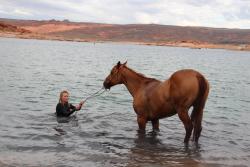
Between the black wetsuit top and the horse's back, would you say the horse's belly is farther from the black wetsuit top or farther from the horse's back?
the black wetsuit top

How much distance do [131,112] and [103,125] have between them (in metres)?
3.43

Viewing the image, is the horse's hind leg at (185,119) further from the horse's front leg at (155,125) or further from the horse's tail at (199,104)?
the horse's front leg at (155,125)

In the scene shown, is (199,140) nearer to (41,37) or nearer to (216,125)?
(216,125)

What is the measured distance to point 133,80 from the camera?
557 inches

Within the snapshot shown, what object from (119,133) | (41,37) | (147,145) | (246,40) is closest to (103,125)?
(119,133)

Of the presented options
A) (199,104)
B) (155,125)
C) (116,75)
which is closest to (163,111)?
(199,104)

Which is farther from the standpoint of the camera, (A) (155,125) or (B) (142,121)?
(A) (155,125)

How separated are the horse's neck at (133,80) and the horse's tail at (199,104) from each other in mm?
2216

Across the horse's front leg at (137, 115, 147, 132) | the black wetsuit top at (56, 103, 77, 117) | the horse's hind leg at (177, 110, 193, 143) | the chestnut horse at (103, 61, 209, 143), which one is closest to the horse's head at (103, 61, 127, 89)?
the chestnut horse at (103, 61, 209, 143)

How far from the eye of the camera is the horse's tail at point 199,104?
11.6 meters

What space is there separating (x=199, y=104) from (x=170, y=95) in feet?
2.57

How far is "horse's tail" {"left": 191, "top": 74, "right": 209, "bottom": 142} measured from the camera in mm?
11617

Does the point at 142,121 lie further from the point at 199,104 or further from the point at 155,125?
the point at 199,104

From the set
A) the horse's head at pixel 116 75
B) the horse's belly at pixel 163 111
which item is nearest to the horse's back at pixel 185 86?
the horse's belly at pixel 163 111
